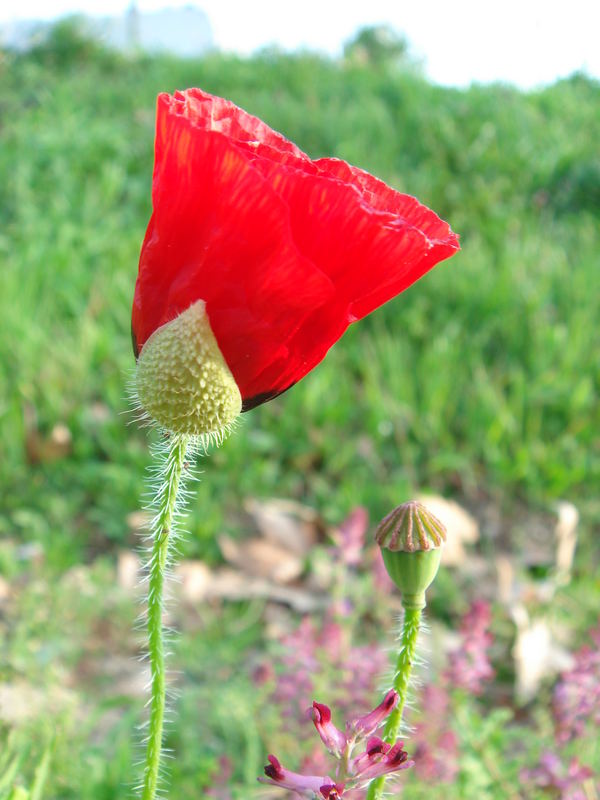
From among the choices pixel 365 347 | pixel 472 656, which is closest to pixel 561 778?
pixel 472 656

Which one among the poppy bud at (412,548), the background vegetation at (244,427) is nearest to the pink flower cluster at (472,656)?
the background vegetation at (244,427)

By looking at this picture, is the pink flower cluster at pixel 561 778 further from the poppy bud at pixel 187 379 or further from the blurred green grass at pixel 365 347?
the blurred green grass at pixel 365 347

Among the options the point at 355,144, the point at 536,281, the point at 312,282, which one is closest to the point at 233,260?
the point at 312,282

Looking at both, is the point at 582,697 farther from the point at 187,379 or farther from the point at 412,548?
the point at 187,379

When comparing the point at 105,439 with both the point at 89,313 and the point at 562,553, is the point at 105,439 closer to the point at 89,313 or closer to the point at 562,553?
the point at 89,313

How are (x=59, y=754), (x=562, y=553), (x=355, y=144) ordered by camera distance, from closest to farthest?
(x=59, y=754) < (x=562, y=553) < (x=355, y=144)
